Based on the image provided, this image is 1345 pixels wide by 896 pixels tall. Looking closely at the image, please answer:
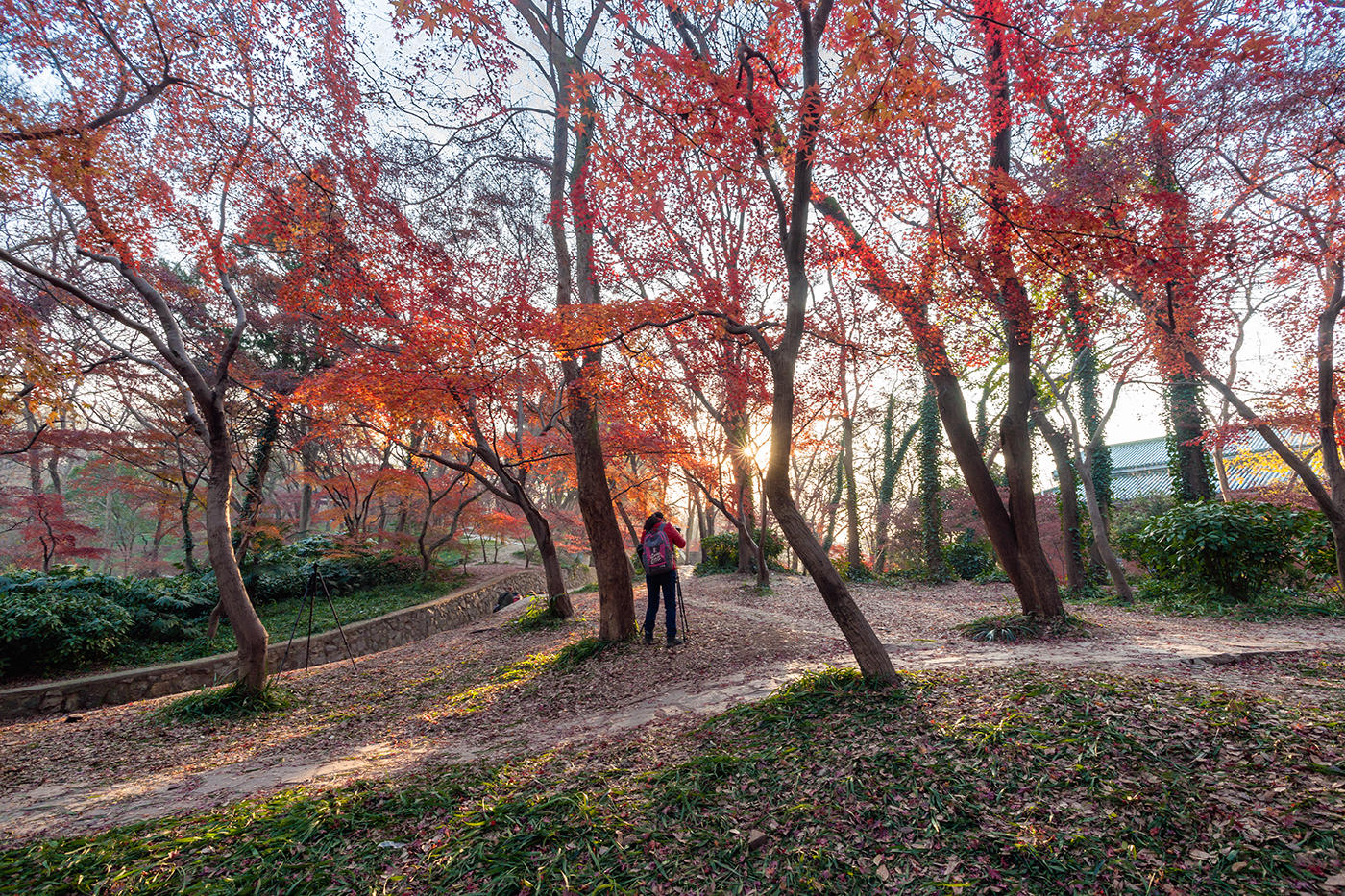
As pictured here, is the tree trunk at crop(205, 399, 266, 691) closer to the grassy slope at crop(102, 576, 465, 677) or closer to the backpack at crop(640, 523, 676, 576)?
the grassy slope at crop(102, 576, 465, 677)

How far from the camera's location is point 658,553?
6.29 meters

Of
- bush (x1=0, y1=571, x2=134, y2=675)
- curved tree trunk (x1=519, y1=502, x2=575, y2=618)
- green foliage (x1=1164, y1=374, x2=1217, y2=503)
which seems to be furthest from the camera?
green foliage (x1=1164, y1=374, x2=1217, y2=503)

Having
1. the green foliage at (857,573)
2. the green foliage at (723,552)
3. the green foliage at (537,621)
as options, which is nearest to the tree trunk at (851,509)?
the green foliage at (857,573)

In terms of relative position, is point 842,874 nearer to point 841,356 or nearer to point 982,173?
point 982,173

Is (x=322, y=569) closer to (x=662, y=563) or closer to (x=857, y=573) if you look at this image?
(x=662, y=563)

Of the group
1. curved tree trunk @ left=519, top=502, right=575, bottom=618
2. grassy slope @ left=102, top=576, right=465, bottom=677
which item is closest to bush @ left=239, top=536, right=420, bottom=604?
grassy slope @ left=102, top=576, right=465, bottom=677

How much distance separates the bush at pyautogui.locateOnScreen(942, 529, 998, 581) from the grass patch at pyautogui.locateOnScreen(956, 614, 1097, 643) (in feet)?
27.6

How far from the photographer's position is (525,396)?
43.0 feet

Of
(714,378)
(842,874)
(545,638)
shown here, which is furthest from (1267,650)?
(714,378)

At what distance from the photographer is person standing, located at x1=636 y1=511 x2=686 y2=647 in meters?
6.30

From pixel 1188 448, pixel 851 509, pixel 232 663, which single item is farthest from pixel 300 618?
pixel 1188 448

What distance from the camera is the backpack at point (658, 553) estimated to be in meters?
6.29

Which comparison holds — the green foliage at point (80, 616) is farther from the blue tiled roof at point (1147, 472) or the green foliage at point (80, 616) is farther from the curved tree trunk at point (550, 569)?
the blue tiled roof at point (1147, 472)

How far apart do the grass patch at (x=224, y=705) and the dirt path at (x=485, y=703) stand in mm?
150
